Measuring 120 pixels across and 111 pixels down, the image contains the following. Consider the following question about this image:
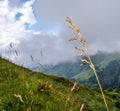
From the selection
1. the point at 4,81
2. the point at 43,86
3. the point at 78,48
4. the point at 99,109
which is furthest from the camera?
the point at 99,109

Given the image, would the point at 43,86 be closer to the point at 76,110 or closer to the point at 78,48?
the point at 76,110

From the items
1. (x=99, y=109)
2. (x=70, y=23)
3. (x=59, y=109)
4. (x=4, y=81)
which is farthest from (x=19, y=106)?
(x=99, y=109)

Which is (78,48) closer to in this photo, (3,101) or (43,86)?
(3,101)

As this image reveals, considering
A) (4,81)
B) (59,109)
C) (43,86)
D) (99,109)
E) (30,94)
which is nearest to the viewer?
(59,109)

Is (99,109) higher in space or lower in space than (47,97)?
lower

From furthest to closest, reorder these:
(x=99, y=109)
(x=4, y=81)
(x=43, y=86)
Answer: (x=99, y=109), (x=4, y=81), (x=43, y=86)

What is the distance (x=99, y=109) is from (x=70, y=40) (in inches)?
391

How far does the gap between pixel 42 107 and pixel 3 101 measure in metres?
1.15

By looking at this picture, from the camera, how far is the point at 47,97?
9.32 metres

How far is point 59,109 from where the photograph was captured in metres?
7.88

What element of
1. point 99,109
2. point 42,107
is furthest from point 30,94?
point 99,109

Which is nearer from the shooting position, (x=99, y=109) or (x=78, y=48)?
(x=78, y=48)

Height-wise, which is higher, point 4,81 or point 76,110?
point 4,81

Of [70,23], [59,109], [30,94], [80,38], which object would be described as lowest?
[59,109]
